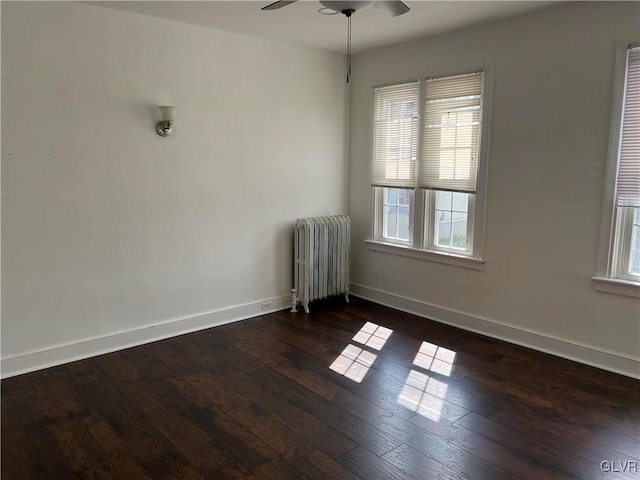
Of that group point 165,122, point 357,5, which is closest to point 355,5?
point 357,5

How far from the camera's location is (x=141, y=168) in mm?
3742

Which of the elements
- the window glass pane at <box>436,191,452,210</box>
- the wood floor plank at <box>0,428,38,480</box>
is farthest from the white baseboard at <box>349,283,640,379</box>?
the wood floor plank at <box>0,428,38,480</box>

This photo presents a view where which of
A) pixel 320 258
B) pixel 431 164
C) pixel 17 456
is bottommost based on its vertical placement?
pixel 17 456

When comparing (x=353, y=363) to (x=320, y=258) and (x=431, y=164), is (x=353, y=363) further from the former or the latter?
(x=431, y=164)

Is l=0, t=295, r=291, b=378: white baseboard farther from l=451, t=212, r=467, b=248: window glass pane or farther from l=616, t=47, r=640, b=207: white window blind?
l=616, t=47, r=640, b=207: white window blind

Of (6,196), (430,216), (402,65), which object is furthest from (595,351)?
(6,196)

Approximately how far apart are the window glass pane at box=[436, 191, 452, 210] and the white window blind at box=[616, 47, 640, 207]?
54.7 inches

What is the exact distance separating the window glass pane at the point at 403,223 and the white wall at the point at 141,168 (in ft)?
3.02

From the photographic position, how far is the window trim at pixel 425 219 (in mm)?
3943

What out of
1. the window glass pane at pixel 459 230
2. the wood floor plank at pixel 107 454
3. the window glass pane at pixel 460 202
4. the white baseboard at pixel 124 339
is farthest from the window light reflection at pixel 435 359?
the wood floor plank at pixel 107 454

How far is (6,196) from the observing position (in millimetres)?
3160

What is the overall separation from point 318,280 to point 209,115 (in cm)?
189

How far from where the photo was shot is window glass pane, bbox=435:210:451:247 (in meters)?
4.39

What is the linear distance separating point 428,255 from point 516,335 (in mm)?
1062
